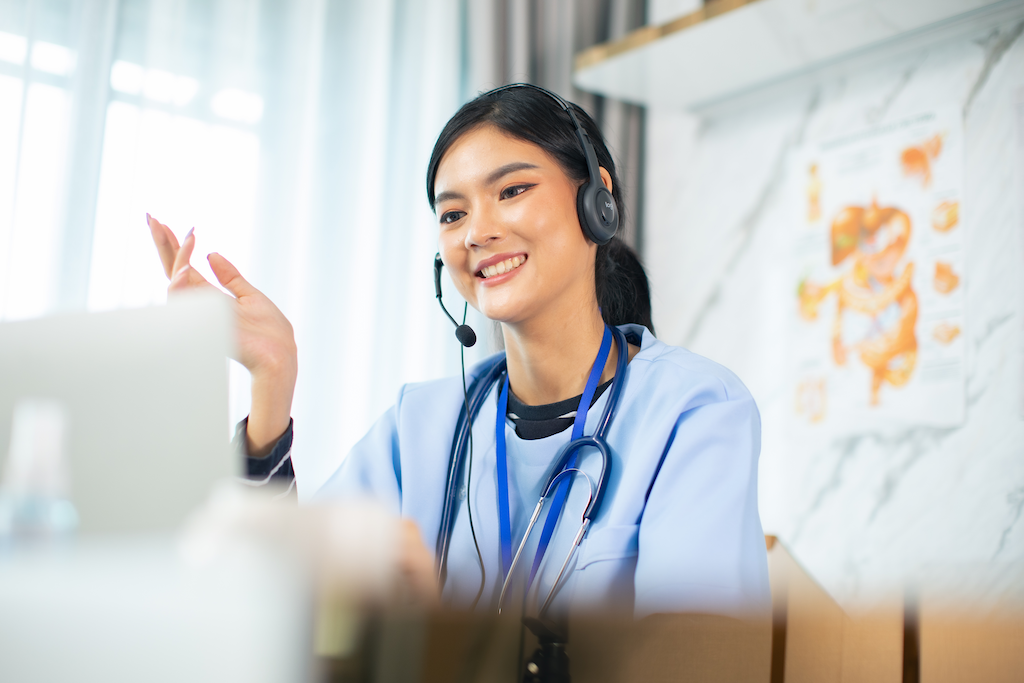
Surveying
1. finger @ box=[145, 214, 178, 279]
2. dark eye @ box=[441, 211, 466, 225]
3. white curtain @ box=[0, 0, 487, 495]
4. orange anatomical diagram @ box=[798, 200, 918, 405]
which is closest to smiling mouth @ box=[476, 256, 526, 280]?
dark eye @ box=[441, 211, 466, 225]

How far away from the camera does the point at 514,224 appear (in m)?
1.14

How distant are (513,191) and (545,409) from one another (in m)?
0.33

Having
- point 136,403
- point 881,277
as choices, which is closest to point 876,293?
point 881,277

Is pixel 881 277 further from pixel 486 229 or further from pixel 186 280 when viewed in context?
pixel 186 280

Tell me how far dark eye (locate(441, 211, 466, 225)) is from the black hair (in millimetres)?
63

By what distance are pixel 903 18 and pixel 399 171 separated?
4.28 ft

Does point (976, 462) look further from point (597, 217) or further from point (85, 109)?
point (85, 109)

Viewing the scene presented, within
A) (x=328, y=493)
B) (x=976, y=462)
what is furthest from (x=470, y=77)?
(x=976, y=462)

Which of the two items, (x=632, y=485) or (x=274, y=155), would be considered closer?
(x=632, y=485)

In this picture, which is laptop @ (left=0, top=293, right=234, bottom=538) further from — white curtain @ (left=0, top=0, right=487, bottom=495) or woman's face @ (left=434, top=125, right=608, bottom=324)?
white curtain @ (left=0, top=0, right=487, bottom=495)

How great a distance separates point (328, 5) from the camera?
2.04m

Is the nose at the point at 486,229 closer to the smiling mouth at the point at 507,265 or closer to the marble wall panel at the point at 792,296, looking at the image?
the smiling mouth at the point at 507,265

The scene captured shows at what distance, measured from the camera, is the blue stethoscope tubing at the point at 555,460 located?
3.22 ft

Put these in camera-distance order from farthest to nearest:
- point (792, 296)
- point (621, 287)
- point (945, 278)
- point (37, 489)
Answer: point (792, 296)
point (945, 278)
point (621, 287)
point (37, 489)
